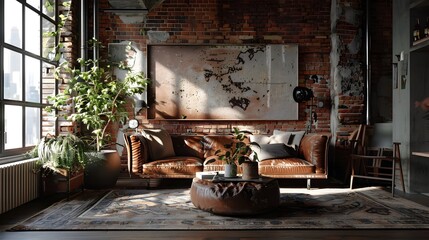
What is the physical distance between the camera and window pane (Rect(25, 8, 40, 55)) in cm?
523

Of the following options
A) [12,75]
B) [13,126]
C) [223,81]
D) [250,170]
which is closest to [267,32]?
[223,81]

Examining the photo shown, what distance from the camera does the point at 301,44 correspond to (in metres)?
7.03

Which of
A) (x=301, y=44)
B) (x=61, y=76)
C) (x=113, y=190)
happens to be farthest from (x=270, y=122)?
(x=61, y=76)

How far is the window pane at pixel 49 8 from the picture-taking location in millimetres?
5830

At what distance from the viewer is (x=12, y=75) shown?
479 cm

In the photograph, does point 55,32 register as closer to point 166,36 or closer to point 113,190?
point 166,36

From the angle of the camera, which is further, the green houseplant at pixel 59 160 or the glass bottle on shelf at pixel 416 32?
the glass bottle on shelf at pixel 416 32

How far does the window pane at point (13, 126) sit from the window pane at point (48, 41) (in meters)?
1.18

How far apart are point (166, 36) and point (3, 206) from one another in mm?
3934

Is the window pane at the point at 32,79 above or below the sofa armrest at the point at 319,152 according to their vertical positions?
above

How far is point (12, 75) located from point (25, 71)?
37 cm

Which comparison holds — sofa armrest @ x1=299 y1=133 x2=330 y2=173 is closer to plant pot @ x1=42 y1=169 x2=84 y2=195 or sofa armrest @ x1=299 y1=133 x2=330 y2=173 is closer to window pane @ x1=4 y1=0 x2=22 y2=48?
plant pot @ x1=42 y1=169 x2=84 y2=195

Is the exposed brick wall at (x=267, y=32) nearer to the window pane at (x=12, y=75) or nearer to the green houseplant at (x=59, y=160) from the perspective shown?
the green houseplant at (x=59, y=160)

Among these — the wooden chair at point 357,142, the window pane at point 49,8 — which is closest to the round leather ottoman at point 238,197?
the wooden chair at point 357,142
